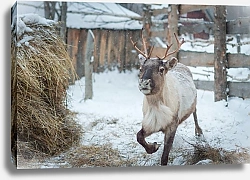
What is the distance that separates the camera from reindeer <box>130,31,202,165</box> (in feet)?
10.8

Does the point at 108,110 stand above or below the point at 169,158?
above

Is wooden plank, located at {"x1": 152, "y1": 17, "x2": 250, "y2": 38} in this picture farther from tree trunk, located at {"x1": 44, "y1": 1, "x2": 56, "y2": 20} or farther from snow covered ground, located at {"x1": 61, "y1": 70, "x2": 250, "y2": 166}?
tree trunk, located at {"x1": 44, "y1": 1, "x2": 56, "y2": 20}

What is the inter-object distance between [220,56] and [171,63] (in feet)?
1.39

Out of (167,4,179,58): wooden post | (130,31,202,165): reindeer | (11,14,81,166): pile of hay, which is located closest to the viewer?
(11,14,81,166): pile of hay

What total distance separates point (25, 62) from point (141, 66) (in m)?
0.80

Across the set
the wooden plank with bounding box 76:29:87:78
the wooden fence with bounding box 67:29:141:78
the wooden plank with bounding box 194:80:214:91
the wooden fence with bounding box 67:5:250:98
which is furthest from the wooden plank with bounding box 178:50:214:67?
the wooden plank with bounding box 76:29:87:78

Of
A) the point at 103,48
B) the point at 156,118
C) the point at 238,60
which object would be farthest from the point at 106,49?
the point at 238,60

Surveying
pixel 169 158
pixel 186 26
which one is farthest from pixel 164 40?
pixel 169 158

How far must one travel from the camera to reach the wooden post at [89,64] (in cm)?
326

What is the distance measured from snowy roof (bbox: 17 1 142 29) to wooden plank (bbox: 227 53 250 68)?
29.6 inches

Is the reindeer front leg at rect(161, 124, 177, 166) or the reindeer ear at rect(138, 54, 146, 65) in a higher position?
the reindeer ear at rect(138, 54, 146, 65)

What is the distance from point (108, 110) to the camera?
3299 mm

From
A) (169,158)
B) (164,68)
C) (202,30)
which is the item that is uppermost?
(202,30)

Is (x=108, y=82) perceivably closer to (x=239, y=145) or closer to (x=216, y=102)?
(x=216, y=102)
